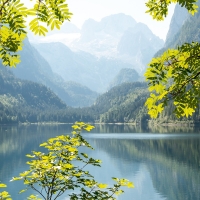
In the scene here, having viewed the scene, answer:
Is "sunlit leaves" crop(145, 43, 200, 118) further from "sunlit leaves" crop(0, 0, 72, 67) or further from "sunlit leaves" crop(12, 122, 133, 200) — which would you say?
"sunlit leaves" crop(12, 122, 133, 200)

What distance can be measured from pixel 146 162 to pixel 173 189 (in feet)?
82.3

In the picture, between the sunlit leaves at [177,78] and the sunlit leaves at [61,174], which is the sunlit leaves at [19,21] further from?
the sunlit leaves at [61,174]

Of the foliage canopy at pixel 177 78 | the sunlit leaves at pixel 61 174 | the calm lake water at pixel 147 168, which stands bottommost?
the calm lake water at pixel 147 168

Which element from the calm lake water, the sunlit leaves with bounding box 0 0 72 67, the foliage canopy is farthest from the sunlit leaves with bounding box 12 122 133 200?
the calm lake water

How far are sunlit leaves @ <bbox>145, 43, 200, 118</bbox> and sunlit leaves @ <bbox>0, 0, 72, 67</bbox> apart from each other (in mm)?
1840

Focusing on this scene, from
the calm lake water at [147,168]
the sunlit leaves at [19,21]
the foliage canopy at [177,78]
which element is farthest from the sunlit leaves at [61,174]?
the calm lake water at [147,168]

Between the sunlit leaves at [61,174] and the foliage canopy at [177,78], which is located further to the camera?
the sunlit leaves at [61,174]

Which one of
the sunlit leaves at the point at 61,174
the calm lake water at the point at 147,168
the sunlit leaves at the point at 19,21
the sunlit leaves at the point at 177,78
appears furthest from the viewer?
the calm lake water at the point at 147,168

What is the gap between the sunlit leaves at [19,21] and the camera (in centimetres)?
415

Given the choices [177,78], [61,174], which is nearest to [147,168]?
[61,174]

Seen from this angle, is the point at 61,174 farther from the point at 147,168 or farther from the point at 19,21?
the point at 147,168

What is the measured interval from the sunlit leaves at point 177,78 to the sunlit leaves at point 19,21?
184cm

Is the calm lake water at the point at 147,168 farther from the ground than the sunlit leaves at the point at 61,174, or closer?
closer

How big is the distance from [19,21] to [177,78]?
9.30 ft
